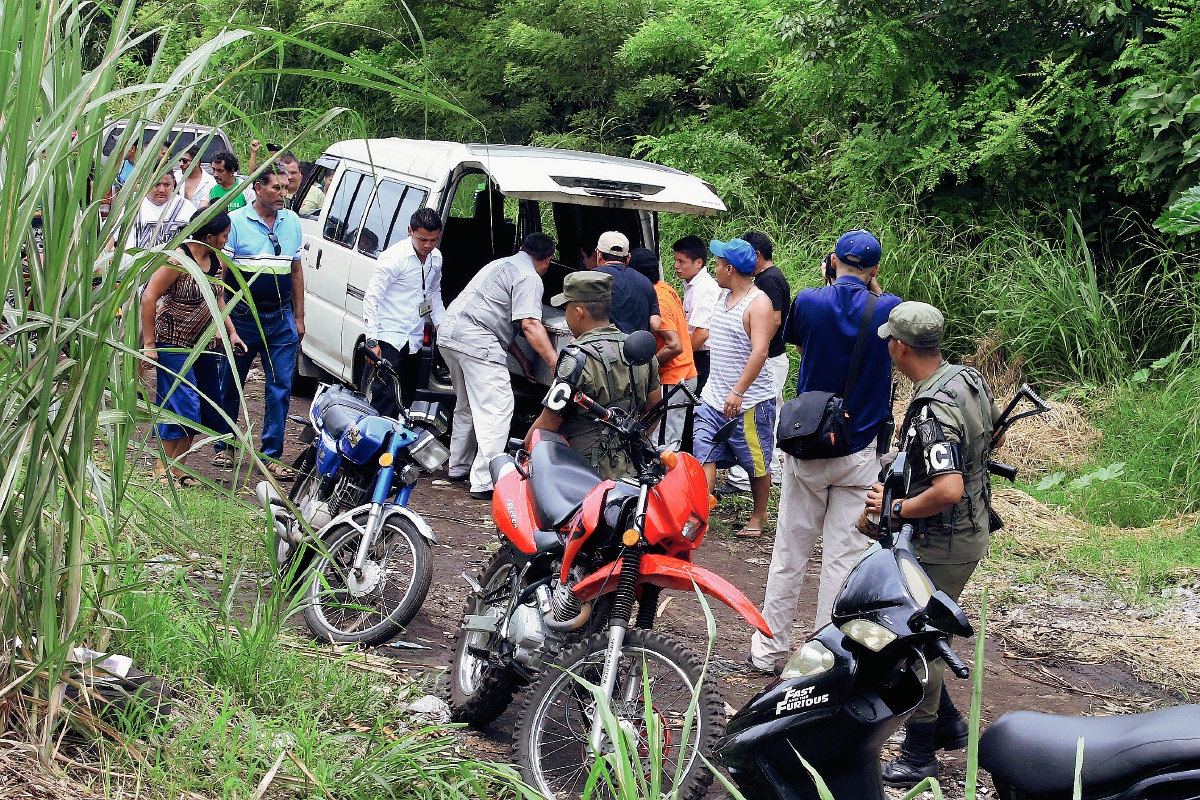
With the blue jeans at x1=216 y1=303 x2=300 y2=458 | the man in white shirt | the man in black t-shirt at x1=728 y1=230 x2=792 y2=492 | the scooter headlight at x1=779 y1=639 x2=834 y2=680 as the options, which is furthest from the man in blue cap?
the blue jeans at x1=216 y1=303 x2=300 y2=458

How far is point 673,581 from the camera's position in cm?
383

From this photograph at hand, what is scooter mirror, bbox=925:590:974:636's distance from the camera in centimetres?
265

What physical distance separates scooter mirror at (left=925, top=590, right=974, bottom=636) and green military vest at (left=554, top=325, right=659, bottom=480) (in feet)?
7.58

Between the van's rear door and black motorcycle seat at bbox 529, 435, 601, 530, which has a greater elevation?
the van's rear door

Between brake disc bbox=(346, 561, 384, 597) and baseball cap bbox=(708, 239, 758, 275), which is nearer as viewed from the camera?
brake disc bbox=(346, 561, 384, 597)

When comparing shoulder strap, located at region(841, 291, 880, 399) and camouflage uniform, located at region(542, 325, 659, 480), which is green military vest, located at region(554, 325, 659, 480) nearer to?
camouflage uniform, located at region(542, 325, 659, 480)

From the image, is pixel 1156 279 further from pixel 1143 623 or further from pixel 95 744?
pixel 95 744

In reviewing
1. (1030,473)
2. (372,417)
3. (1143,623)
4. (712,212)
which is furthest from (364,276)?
(1143,623)

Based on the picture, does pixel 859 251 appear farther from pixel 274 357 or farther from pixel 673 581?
pixel 274 357

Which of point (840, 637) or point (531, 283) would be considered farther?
point (531, 283)

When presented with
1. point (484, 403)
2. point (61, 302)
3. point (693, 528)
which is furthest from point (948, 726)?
point (484, 403)

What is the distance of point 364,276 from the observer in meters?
8.61

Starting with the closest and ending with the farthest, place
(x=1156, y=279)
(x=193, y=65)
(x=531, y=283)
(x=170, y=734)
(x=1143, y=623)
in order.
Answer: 1. (x=193, y=65)
2. (x=170, y=734)
3. (x=1143, y=623)
4. (x=531, y=283)
5. (x=1156, y=279)

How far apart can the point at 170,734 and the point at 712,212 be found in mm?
5630
